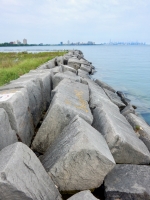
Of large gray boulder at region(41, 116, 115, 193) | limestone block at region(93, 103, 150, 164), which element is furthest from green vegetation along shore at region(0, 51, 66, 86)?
large gray boulder at region(41, 116, 115, 193)

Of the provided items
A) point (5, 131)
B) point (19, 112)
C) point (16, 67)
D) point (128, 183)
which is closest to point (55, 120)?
point (19, 112)

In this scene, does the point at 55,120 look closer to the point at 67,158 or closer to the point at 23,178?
the point at 67,158

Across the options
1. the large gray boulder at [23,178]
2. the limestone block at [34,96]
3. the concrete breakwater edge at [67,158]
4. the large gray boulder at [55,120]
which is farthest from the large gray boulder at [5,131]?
the limestone block at [34,96]

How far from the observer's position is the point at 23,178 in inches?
77.3

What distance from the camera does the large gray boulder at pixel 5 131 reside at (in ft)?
8.13

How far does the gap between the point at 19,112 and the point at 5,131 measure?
0.37 meters

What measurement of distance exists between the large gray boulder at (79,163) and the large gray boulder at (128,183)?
16 cm

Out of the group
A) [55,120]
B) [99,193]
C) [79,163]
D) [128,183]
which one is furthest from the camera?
[55,120]

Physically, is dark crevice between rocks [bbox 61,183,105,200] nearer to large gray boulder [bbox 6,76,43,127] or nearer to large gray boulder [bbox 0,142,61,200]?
large gray boulder [bbox 0,142,61,200]

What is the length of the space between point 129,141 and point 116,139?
7.0 inches

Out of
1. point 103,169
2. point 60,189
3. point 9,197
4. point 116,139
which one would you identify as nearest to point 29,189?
point 9,197

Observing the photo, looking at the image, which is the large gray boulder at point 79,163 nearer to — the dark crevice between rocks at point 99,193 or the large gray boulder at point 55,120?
the dark crevice between rocks at point 99,193

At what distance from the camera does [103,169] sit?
7.54ft

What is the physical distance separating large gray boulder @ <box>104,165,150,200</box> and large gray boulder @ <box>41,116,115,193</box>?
16 cm
